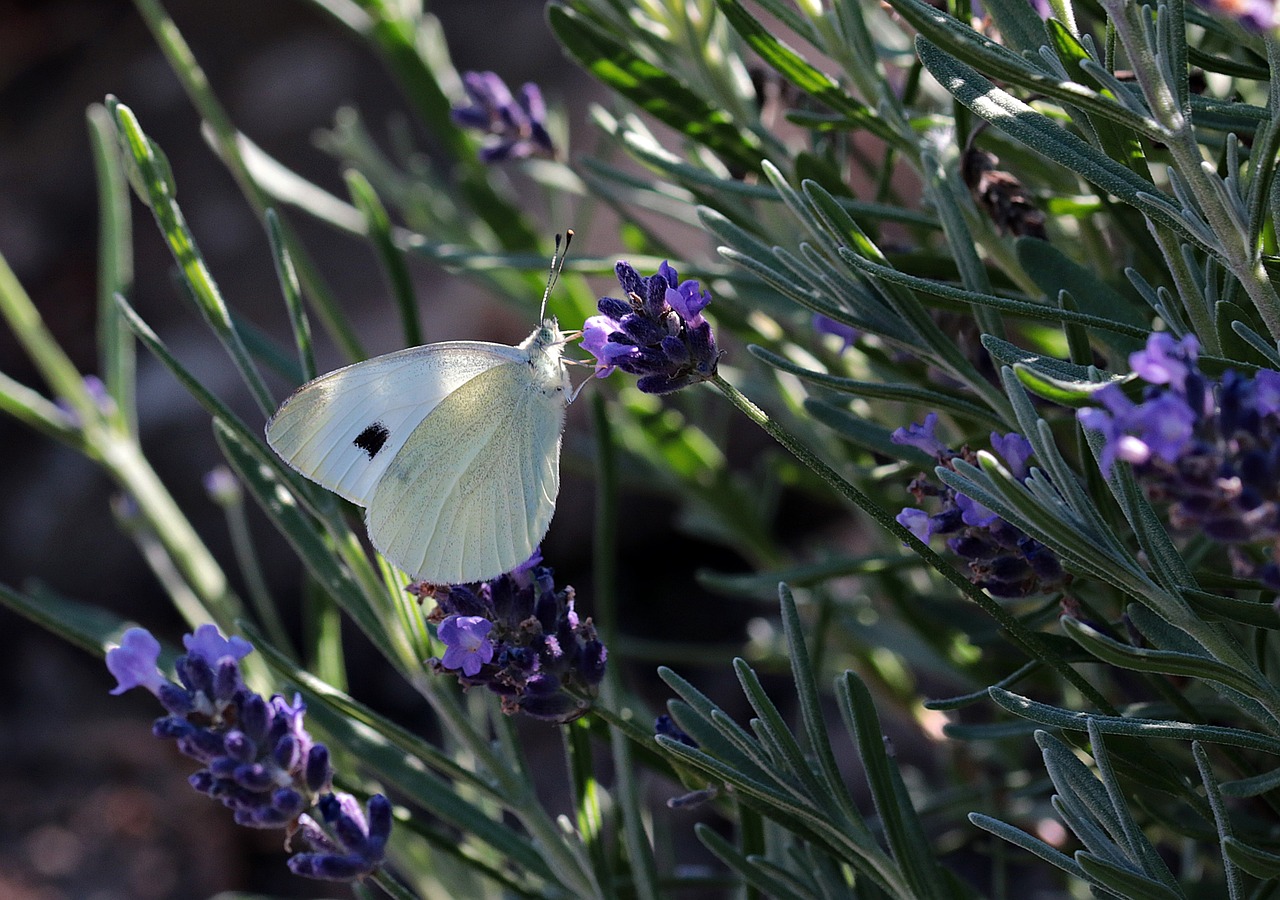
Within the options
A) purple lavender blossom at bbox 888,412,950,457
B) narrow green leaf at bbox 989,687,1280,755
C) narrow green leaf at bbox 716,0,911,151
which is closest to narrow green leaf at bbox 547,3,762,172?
narrow green leaf at bbox 716,0,911,151

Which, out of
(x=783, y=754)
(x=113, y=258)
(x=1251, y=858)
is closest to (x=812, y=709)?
(x=783, y=754)

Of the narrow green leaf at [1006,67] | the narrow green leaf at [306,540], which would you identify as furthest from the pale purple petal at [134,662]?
the narrow green leaf at [1006,67]

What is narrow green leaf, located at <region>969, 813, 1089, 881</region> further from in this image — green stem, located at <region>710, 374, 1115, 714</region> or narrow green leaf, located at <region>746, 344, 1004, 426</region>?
narrow green leaf, located at <region>746, 344, 1004, 426</region>

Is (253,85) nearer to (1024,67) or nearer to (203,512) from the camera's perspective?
(203,512)

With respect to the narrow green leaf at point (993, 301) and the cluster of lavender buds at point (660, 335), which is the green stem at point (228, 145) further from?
the narrow green leaf at point (993, 301)

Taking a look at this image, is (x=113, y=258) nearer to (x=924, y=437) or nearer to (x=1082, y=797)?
(x=924, y=437)
